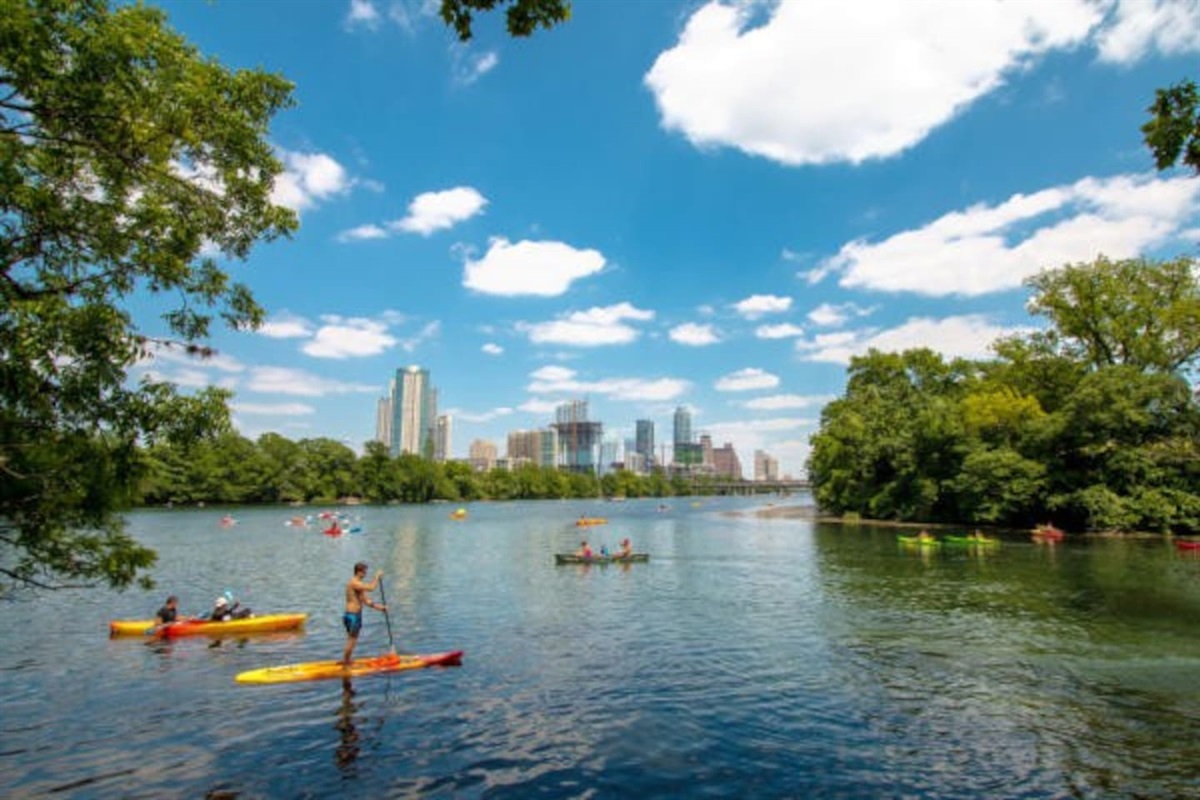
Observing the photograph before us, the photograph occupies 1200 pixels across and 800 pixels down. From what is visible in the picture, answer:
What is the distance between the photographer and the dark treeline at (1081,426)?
61.1m

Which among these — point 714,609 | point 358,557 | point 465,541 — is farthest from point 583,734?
point 465,541

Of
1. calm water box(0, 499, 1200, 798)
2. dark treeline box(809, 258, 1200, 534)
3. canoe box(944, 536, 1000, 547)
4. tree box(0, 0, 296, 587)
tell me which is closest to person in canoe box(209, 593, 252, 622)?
calm water box(0, 499, 1200, 798)

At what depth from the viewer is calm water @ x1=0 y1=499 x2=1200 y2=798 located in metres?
12.7

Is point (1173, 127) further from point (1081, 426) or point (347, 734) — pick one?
point (1081, 426)

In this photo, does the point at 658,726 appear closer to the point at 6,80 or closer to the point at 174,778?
the point at 174,778

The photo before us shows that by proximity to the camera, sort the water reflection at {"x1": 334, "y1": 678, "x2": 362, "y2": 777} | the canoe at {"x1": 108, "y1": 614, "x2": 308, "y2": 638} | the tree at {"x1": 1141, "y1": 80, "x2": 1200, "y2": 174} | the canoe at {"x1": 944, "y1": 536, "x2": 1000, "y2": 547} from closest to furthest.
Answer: the tree at {"x1": 1141, "y1": 80, "x2": 1200, "y2": 174}, the water reflection at {"x1": 334, "y1": 678, "x2": 362, "y2": 777}, the canoe at {"x1": 108, "y1": 614, "x2": 308, "y2": 638}, the canoe at {"x1": 944, "y1": 536, "x2": 1000, "y2": 547}

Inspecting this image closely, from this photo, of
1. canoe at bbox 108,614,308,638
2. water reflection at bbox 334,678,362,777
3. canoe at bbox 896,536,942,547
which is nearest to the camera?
water reflection at bbox 334,678,362,777

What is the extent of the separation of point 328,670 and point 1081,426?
226ft

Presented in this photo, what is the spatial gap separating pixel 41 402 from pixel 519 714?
11.7 metres

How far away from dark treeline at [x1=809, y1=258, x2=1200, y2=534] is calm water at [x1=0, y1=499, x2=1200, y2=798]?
29382 millimetres

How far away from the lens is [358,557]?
5366cm

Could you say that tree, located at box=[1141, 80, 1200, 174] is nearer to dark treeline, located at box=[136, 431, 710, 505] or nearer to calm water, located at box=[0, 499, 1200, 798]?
calm water, located at box=[0, 499, 1200, 798]

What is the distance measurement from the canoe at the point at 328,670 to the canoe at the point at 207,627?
6.35m

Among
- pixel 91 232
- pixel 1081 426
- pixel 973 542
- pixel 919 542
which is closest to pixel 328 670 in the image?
pixel 91 232
